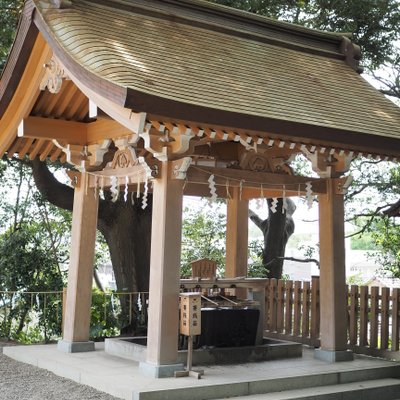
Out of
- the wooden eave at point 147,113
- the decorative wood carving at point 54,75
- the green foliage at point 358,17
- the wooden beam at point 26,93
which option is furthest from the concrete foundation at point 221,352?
the green foliage at point 358,17

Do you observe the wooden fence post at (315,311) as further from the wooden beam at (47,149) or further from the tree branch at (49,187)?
the tree branch at (49,187)

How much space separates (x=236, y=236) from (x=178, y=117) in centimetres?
388

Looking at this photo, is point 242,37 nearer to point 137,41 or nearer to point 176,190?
point 137,41

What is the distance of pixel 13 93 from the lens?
25.4ft

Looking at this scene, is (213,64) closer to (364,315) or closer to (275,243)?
(364,315)

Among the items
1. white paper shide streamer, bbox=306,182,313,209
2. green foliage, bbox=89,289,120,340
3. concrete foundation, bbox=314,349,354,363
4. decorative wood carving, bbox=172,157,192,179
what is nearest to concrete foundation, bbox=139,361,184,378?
decorative wood carving, bbox=172,157,192,179

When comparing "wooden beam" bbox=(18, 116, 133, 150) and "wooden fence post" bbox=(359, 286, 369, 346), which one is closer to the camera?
"wooden beam" bbox=(18, 116, 133, 150)

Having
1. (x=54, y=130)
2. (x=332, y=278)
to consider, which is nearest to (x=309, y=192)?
(x=332, y=278)

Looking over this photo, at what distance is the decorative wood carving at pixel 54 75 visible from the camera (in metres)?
6.85

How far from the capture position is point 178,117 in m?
5.73

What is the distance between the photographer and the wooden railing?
26.8 ft

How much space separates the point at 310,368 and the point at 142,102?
13.1 ft

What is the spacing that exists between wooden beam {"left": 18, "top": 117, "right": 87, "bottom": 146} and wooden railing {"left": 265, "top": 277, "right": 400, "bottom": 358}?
3673mm

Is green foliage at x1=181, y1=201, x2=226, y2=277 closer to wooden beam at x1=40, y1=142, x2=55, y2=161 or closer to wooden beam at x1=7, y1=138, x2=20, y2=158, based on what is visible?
wooden beam at x1=40, y1=142, x2=55, y2=161
